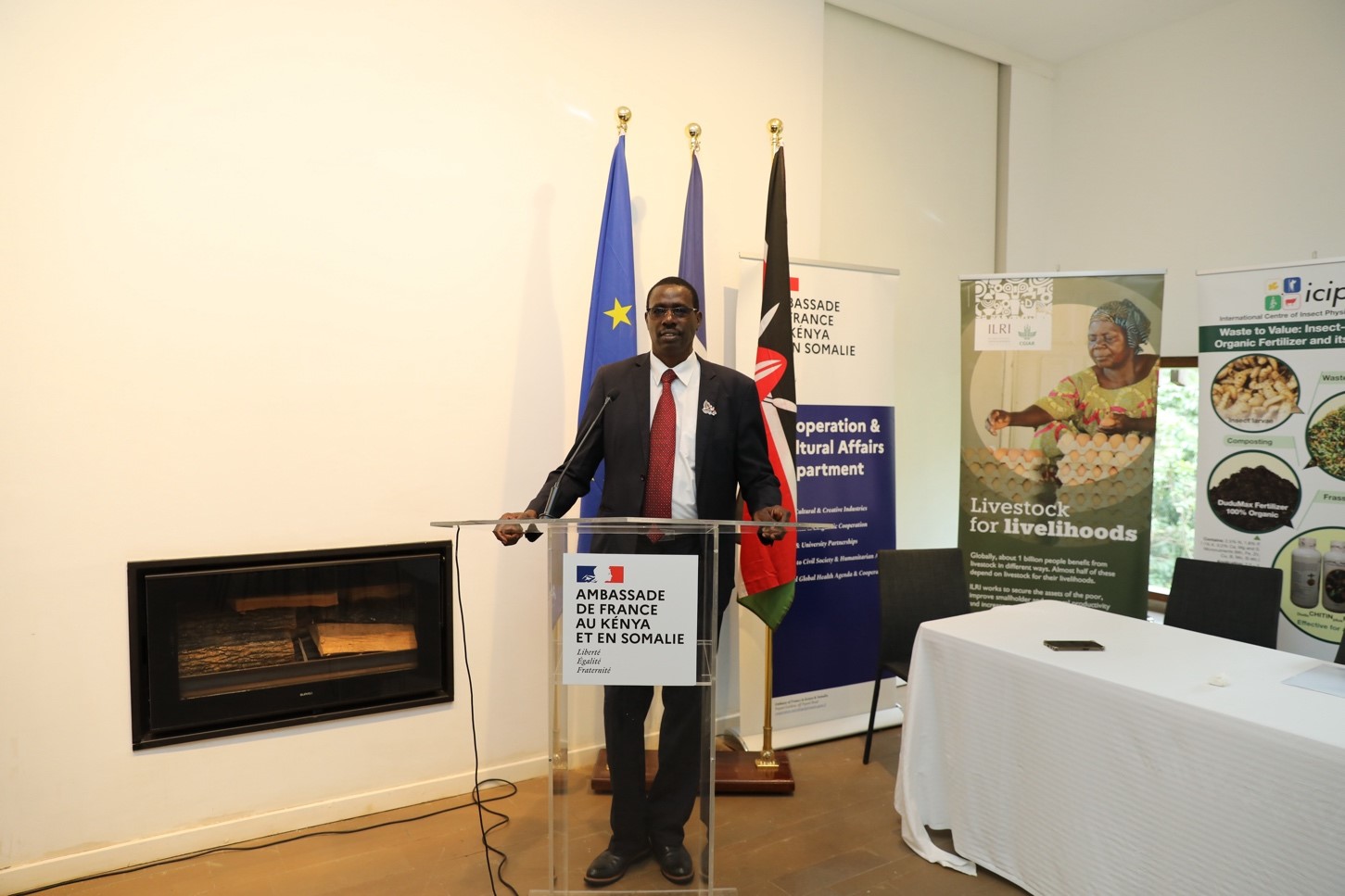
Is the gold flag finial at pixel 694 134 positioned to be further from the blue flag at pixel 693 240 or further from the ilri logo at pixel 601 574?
the ilri logo at pixel 601 574

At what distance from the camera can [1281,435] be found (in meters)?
3.53

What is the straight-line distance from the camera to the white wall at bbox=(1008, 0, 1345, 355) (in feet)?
13.0

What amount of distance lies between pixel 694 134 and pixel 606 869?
2.79 m

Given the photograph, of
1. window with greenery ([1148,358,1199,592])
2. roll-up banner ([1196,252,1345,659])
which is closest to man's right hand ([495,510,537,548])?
roll-up banner ([1196,252,1345,659])

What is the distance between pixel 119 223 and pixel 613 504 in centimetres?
180

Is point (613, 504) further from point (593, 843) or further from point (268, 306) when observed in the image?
point (268, 306)

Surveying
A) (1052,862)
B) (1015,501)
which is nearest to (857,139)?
(1015,501)

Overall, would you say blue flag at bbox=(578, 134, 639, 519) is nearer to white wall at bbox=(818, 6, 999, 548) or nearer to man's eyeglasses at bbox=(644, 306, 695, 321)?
man's eyeglasses at bbox=(644, 306, 695, 321)

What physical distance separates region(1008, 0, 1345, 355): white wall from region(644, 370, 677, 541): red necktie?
3239 mm

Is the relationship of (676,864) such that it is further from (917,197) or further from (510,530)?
(917,197)

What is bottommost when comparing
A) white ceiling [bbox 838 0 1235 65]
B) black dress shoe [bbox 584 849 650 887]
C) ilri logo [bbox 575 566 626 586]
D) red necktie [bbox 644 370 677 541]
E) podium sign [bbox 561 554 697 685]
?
black dress shoe [bbox 584 849 650 887]

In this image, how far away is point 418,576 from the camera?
3.16 meters

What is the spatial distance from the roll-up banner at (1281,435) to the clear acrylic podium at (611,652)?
8.89 ft

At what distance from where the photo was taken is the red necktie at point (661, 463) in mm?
2551
